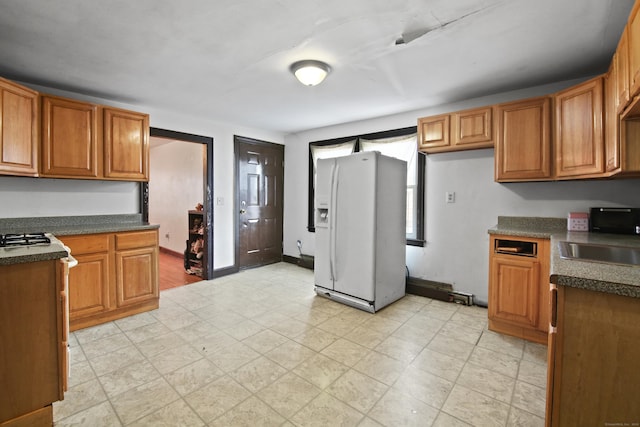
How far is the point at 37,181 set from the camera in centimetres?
282

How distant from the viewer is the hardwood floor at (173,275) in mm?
4074

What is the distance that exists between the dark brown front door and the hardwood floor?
0.81 meters

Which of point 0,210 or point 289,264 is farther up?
point 0,210

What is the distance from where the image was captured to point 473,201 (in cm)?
324

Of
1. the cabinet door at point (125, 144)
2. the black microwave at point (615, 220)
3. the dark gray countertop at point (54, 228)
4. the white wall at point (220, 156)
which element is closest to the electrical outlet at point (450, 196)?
the black microwave at point (615, 220)

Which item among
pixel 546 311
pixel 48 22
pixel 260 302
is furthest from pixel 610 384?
pixel 48 22

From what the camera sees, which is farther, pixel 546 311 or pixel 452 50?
pixel 546 311

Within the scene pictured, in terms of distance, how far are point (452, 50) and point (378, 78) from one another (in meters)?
0.69

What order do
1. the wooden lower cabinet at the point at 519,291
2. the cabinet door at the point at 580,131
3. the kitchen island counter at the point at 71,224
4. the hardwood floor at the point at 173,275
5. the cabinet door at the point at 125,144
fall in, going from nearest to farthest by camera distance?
1. the cabinet door at the point at 580,131
2. the wooden lower cabinet at the point at 519,291
3. the kitchen island counter at the point at 71,224
4. the cabinet door at the point at 125,144
5. the hardwood floor at the point at 173,275

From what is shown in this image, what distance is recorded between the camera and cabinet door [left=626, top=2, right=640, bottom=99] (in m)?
1.42

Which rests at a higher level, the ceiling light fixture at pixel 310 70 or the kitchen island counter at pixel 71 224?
the ceiling light fixture at pixel 310 70

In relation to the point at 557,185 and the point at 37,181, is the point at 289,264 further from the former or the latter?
the point at 557,185

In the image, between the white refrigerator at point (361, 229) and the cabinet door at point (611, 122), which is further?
the white refrigerator at point (361, 229)

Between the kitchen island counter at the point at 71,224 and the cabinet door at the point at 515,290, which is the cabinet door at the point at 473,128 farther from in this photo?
the kitchen island counter at the point at 71,224
